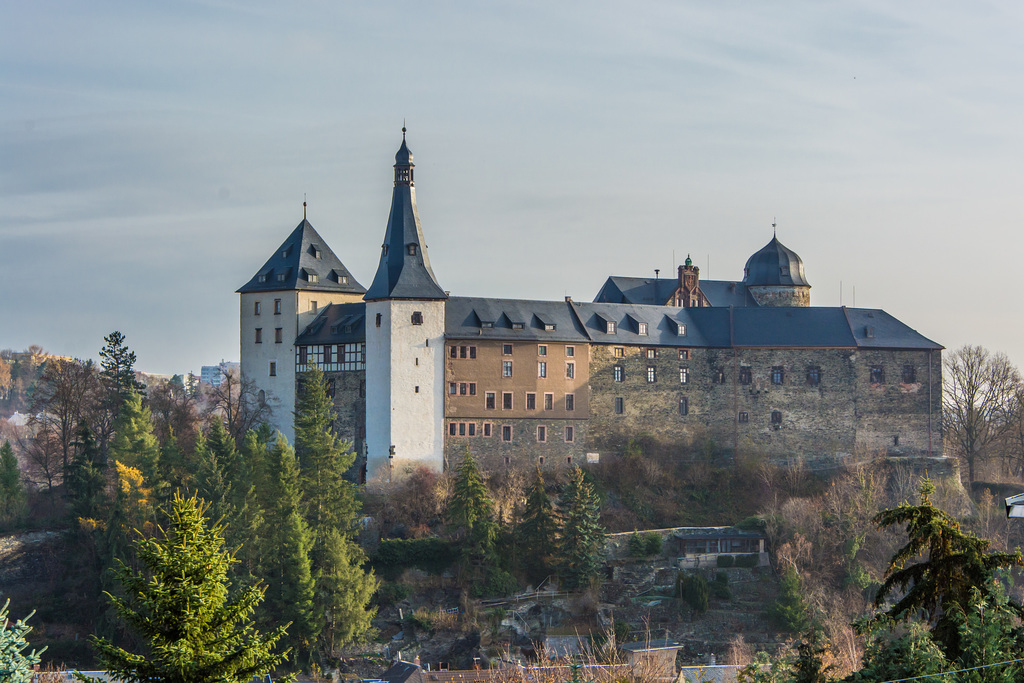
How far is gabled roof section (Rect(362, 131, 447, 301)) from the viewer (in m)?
56.3

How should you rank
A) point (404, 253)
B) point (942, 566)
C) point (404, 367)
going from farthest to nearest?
point (404, 253) < point (404, 367) < point (942, 566)

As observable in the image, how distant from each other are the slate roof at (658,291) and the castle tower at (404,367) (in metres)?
15.2

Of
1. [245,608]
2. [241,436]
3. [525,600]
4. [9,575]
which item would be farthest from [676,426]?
[245,608]

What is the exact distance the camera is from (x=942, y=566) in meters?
19.9

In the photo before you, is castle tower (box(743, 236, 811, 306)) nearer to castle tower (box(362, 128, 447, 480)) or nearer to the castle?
the castle

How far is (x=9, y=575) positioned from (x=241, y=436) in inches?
455

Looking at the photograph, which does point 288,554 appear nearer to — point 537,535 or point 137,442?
point 537,535

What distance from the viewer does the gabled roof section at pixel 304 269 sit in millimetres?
59844

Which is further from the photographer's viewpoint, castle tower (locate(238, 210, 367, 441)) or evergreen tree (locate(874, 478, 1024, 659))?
castle tower (locate(238, 210, 367, 441))

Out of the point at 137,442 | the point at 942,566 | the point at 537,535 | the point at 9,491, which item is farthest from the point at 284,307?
the point at 942,566

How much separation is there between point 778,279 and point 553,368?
756 inches

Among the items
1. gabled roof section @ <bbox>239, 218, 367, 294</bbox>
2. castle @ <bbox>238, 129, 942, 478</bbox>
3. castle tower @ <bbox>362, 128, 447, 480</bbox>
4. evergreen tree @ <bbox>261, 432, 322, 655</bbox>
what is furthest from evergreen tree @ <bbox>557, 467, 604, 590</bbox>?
gabled roof section @ <bbox>239, 218, 367, 294</bbox>

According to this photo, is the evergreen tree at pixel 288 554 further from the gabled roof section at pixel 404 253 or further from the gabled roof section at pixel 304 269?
the gabled roof section at pixel 304 269

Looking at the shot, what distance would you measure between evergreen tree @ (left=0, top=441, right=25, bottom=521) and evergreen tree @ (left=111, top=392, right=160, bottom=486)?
4.98 meters
